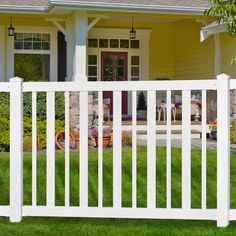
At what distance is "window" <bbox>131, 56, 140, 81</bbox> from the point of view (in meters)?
19.1

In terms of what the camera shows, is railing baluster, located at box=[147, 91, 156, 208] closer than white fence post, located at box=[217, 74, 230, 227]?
No

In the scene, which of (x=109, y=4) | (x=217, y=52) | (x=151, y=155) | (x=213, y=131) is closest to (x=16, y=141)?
(x=151, y=155)

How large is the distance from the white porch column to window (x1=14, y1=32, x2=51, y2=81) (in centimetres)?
308

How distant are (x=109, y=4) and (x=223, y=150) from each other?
9.78 m

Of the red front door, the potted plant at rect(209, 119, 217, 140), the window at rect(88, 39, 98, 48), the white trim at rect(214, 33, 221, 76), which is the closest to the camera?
the potted plant at rect(209, 119, 217, 140)

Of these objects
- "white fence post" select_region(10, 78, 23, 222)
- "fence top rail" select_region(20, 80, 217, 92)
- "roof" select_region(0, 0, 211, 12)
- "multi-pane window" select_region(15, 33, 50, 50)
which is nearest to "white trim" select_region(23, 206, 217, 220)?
"white fence post" select_region(10, 78, 23, 222)

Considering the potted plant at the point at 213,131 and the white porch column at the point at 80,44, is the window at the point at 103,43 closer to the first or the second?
the white porch column at the point at 80,44

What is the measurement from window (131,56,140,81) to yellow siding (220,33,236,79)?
3.50 metres

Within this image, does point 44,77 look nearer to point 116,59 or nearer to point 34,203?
point 116,59

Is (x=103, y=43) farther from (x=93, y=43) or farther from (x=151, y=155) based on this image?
(x=151, y=155)

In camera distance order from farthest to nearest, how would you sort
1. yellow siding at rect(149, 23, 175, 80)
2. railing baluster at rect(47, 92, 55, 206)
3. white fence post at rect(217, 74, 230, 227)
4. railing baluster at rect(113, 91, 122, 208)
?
yellow siding at rect(149, 23, 175, 80) → railing baluster at rect(47, 92, 55, 206) → railing baluster at rect(113, 91, 122, 208) → white fence post at rect(217, 74, 230, 227)

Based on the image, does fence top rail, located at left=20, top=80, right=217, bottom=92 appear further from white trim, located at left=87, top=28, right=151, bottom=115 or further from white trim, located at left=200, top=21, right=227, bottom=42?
white trim, located at left=87, top=28, right=151, bottom=115

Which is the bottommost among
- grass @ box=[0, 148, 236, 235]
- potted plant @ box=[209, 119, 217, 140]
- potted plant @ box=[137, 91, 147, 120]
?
grass @ box=[0, 148, 236, 235]

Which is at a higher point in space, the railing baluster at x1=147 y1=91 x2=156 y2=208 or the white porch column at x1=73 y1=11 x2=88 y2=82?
the white porch column at x1=73 y1=11 x2=88 y2=82
